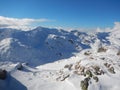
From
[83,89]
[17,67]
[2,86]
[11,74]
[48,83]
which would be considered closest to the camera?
[83,89]

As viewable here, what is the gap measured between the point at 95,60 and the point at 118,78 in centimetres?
1573

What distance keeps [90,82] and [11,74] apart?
99.8 feet

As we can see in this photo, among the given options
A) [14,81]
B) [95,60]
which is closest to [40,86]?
[14,81]

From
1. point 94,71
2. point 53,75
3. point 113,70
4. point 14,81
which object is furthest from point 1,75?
point 113,70

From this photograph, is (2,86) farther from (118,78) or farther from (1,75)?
(118,78)

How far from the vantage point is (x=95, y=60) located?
267ft

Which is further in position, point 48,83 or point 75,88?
point 48,83

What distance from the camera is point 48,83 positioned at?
72.6 metres

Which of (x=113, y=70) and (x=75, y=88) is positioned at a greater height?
(x=113, y=70)

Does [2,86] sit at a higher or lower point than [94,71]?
lower

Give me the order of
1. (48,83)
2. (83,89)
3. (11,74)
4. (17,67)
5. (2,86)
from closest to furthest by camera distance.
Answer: (83,89)
(2,86)
(48,83)
(11,74)
(17,67)

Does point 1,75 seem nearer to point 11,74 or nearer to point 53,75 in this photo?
point 11,74

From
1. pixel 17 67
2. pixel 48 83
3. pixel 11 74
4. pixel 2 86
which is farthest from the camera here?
pixel 17 67

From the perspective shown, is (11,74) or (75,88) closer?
(75,88)
